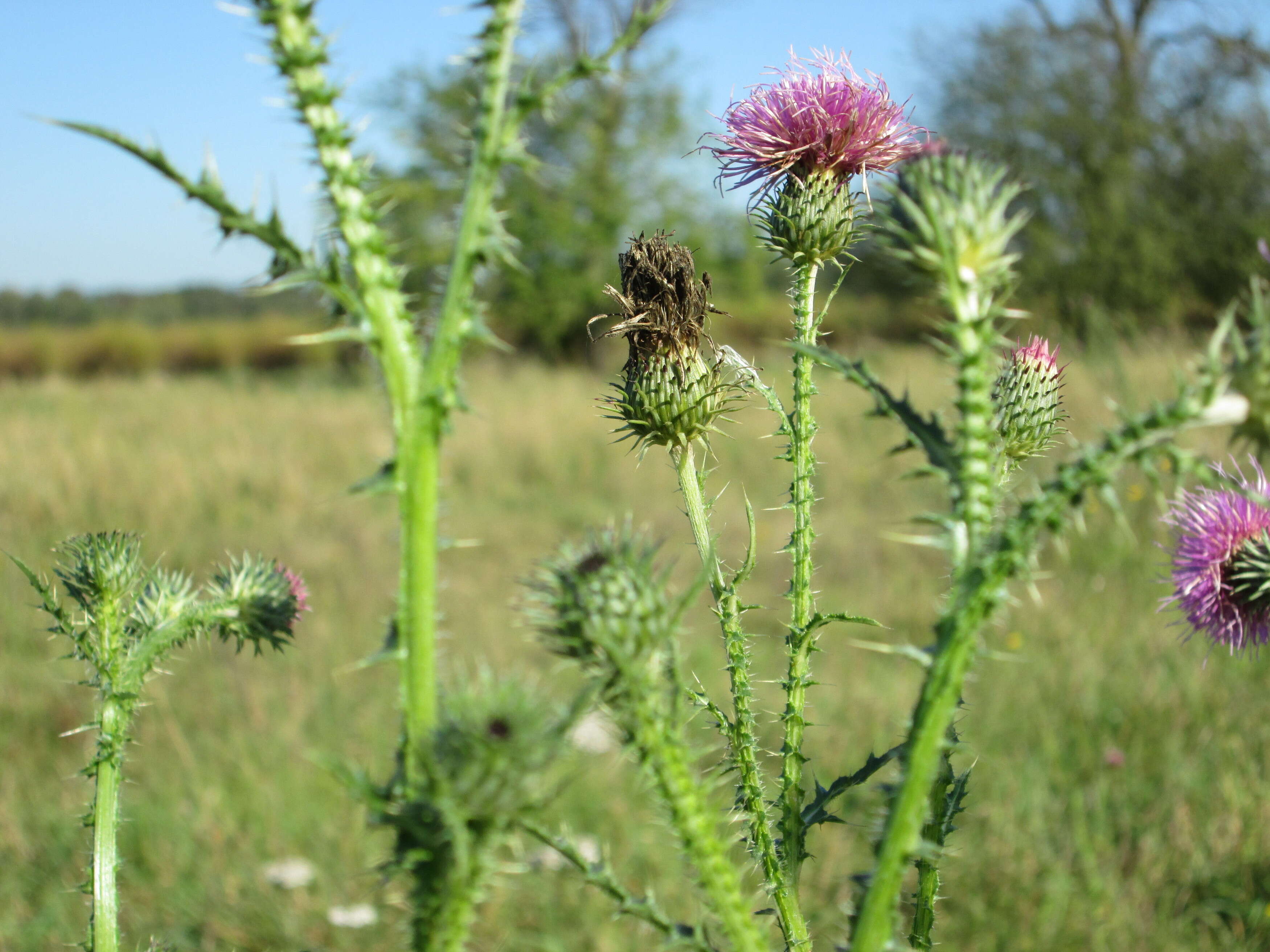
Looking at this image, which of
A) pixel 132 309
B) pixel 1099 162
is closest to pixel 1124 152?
pixel 1099 162

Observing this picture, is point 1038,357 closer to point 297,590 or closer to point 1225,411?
point 1225,411

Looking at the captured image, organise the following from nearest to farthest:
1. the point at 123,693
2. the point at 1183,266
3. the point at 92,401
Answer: the point at 123,693, the point at 92,401, the point at 1183,266

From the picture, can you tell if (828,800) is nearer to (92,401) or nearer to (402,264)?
(402,264)

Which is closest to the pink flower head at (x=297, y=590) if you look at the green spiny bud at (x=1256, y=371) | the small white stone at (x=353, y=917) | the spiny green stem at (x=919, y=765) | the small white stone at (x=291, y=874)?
the spiny green stem at (x=919, y=765)

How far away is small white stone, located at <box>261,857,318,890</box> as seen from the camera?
3.37 meters

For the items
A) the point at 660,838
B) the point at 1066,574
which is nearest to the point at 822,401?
the point at 1066,574

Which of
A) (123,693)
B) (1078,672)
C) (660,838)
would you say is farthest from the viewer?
(1078,672)

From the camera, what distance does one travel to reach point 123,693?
95 centimetres

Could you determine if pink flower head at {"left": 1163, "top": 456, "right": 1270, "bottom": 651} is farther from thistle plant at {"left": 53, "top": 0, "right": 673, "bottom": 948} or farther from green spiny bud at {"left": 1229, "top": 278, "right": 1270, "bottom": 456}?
thistle plant at {"left": 53, "top": 0, "right": 673, "bottom": 948}

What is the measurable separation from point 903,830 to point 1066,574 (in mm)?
6331

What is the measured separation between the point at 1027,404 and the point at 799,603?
461 mm

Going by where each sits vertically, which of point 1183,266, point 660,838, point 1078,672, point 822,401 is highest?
point 1183,266

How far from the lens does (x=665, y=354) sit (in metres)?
1.47

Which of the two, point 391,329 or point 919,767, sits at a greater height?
point 391,329
